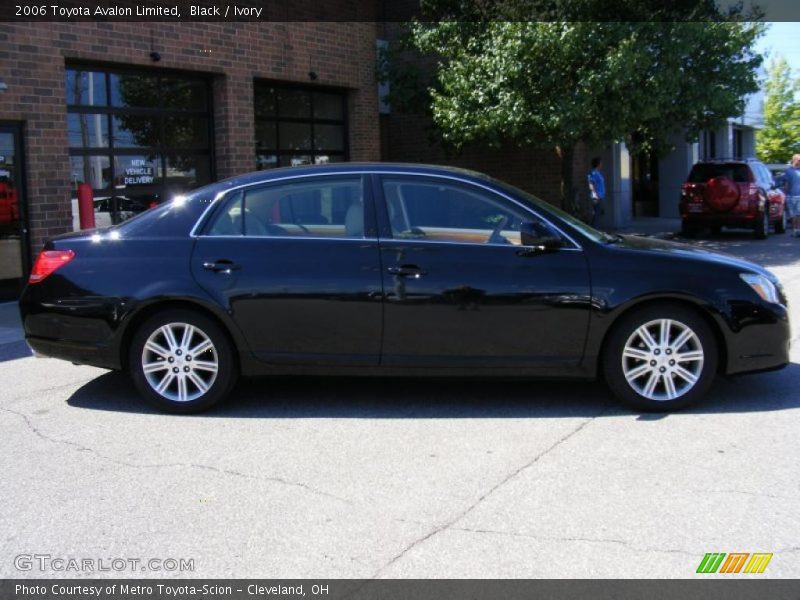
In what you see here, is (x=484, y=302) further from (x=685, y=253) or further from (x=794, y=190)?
(x=794, y=190)

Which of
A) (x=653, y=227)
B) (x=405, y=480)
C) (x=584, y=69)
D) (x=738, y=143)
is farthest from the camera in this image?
(x=738, y=143)

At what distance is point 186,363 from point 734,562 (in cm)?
363

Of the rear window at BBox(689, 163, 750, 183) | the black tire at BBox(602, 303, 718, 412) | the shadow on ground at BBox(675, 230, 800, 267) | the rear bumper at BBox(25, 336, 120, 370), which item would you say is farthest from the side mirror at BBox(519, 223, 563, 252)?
the rear window at BBox(689, 163, 750, 183)

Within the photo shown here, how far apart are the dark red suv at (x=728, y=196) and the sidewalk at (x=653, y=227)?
3.30 feet

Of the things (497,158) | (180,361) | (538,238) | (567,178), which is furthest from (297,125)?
(538,238)

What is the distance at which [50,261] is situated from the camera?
5.88m

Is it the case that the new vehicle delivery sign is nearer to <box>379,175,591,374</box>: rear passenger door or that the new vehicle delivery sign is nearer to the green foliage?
the green foliage

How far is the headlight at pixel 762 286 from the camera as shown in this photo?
5.55 m

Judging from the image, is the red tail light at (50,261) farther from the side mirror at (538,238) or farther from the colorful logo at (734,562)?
the colorful logo at (734,562)

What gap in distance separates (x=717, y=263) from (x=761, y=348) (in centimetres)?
63

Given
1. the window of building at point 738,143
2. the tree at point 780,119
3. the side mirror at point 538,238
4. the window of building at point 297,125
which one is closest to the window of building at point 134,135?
the window of building at point 297,125

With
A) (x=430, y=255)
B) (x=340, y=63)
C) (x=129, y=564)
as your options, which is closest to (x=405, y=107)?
(x=340, y=63)

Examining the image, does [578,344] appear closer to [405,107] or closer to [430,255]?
[430,255]

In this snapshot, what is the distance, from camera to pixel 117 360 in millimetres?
5777
